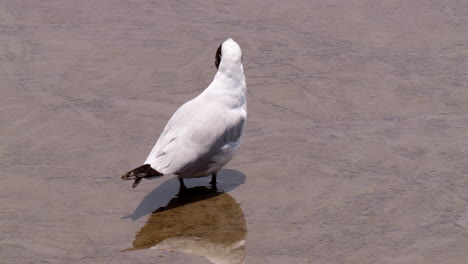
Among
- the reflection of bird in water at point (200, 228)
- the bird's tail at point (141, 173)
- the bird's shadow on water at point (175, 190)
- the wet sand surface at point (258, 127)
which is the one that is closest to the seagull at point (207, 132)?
the bird's tail at point (141, 173)

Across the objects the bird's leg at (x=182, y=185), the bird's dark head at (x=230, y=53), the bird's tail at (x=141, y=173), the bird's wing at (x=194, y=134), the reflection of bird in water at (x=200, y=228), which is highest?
the bird's dark head at (x=230, y=53)

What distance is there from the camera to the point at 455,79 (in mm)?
10734

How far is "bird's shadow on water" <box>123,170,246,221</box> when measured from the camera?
26.3 feet

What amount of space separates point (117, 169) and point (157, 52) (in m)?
3.09

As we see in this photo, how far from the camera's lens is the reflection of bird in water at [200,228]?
24.1ft

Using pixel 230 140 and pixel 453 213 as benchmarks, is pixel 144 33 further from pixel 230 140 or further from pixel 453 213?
pixel 453 213

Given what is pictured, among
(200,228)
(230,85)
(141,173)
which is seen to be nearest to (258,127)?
(230,85)

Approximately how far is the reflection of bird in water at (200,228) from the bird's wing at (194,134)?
41 centimetres

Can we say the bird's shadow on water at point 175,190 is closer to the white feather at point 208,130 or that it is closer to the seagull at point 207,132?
the seagull at point 207,132

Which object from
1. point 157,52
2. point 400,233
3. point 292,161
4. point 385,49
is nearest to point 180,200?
point 292,161

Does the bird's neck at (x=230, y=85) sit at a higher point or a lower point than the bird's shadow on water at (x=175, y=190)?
higher

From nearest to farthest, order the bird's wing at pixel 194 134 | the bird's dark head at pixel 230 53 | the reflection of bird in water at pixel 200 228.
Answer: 1. the reflection of bird in water at pixel 200 228
2. the bird's wing at pixel 194 134
3. the bird's dark head at pixel 230 53

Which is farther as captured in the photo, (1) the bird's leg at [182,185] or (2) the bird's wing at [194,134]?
(1) the bird's leg at [182,185]

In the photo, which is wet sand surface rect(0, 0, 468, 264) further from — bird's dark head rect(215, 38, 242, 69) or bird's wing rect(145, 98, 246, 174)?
bird's dark head rect(215, 38, 242, 69)
